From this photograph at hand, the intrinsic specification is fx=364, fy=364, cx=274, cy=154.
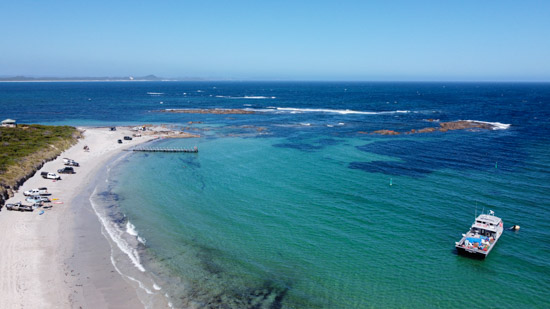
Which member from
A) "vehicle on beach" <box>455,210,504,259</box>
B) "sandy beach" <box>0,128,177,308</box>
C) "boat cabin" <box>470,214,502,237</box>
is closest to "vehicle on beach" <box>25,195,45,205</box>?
"sandy beach" <box>0,128,177,308</box>

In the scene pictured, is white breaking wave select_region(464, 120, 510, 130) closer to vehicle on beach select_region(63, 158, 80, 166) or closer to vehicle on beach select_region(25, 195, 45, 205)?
vehicle on beach select_region(63, 158, 80, 166)

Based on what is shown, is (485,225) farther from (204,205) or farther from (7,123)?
(7,123)

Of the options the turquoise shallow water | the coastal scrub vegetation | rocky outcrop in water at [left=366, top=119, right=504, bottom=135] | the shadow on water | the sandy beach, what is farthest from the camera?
rocky outcrop in water at [left=366, top=119, right=504, bottom=135]

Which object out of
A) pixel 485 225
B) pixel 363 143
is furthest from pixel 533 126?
pixel 485 225

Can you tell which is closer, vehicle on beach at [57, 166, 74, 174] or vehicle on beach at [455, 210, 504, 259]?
vehicle on beach at [455, 210, 504, 259]

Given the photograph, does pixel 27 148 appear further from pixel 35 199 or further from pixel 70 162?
pixel 35 199

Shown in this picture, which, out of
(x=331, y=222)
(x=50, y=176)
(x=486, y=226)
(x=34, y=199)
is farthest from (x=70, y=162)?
(x=486, y=226)

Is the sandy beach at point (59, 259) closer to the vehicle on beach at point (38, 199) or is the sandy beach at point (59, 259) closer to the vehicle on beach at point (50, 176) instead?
the vehicle on beach at point (38, 199)
